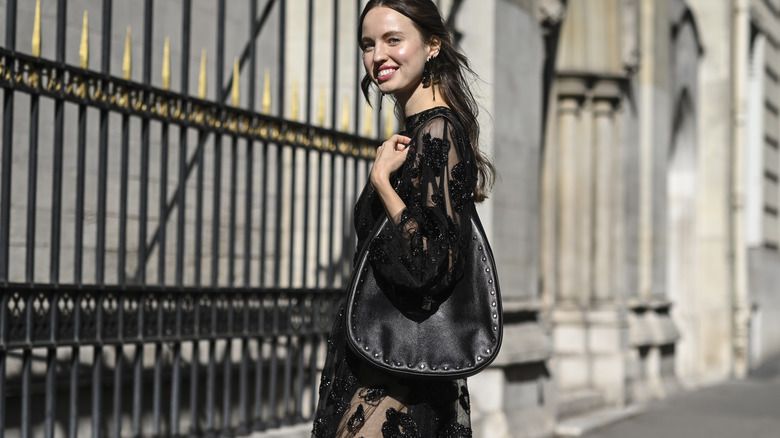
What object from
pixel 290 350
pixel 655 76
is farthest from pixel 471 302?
pixel 655 76

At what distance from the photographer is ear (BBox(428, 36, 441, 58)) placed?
3.21m

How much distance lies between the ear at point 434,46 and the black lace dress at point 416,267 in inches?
6.8

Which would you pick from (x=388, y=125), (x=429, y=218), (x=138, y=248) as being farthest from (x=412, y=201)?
(x=388, y=125)

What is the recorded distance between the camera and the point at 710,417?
1185 cm

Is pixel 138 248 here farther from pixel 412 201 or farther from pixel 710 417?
pixel 710 417

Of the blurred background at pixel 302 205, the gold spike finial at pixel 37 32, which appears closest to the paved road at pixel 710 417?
the blurred background at pixel 302 205

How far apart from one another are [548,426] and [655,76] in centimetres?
577

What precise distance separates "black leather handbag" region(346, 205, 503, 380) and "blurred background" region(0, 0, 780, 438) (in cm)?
67

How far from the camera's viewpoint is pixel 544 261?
13.2 m

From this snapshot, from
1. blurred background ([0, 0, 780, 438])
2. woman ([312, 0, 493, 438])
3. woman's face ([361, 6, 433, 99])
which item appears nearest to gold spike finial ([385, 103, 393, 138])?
blurred background ([0, 0, 780, 438])

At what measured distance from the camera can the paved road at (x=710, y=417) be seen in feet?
34.4

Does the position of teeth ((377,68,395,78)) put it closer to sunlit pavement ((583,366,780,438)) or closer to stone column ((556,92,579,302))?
sunlit pavement ((583,366,780,438))

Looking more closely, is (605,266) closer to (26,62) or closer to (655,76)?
(655,76)

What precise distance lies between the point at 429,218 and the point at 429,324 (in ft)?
0.88
